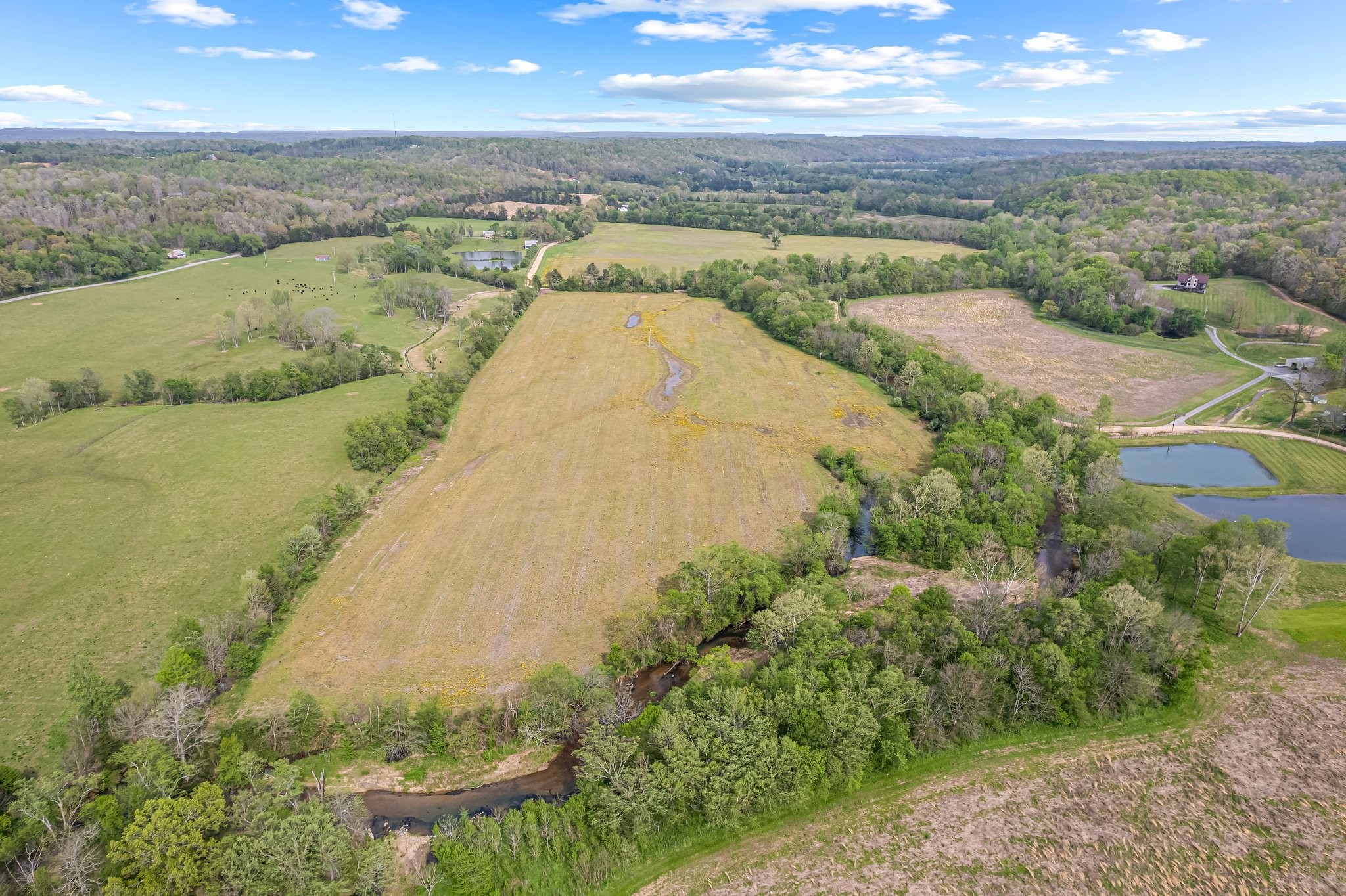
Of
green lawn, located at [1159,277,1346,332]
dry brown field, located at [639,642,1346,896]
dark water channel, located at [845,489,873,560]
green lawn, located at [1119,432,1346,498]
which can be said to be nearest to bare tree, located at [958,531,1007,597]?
dark water channel, located at [845,489,873,560]

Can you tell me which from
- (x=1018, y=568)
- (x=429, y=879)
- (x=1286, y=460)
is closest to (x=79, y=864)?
(x=429, y=879)

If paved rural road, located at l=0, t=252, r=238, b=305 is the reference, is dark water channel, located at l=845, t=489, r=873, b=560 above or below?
below

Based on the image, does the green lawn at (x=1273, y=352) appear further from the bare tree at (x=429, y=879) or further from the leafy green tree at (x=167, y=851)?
Answer: the leafy green tree at (x=167, y=851)

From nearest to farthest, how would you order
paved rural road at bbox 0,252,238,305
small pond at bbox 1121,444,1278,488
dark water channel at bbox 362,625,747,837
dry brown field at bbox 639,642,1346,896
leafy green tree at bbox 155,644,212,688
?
dry brown field at bbox 639,642,1346,896 → dark water channel at bbox 362,625,747,837 → leafy green tree at bbox 155,644,212,688 → small pond at bbox 1121,444,1278,488 → paved rural road at bbox 0,252,238,305

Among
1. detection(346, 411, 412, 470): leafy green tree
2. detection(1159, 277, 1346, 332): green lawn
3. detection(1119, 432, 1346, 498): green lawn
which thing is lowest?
detection(1119, 432, 1346, 498): green lawn

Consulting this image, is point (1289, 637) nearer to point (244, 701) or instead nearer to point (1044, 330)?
point (244, 701)

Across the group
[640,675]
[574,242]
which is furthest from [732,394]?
[574,242]

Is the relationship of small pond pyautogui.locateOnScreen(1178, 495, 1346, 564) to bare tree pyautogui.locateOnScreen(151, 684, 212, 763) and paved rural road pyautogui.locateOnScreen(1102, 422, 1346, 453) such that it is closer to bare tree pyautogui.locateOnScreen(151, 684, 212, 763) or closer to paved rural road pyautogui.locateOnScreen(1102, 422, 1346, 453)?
paved rural road pyautogui.locateOnScreen(1102, 422, 1346, 453)
